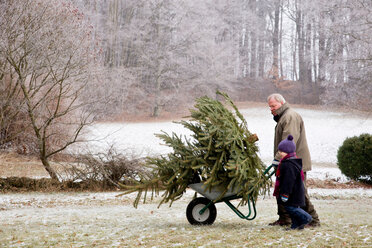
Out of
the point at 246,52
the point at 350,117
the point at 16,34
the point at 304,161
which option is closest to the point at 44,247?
the point at 304,161

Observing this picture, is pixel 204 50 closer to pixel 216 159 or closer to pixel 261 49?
pixel 261 49

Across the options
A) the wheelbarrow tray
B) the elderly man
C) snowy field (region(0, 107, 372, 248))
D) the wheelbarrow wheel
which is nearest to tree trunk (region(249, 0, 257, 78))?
snowy field (region(0, 107, 372, 248))

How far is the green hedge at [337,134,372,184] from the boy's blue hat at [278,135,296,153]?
376 inches

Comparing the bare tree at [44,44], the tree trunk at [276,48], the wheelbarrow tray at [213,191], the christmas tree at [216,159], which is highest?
the tree trunk at [276,48]

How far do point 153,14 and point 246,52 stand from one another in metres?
15.9

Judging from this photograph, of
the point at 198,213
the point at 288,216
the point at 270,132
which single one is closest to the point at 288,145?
the point at 288,216

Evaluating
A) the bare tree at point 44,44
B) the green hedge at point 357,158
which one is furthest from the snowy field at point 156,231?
the green hedge at point 357,158

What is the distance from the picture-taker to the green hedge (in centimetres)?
1362

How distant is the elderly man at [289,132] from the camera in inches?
212

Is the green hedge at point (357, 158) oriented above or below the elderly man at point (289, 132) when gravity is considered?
below

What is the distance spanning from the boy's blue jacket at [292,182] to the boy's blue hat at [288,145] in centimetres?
13

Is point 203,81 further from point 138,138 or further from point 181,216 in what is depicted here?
point 181,216

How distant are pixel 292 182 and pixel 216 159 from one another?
1039 millimetres

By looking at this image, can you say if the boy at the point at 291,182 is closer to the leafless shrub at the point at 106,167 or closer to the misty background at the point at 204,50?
the leafless shrub at the point at 106,167
